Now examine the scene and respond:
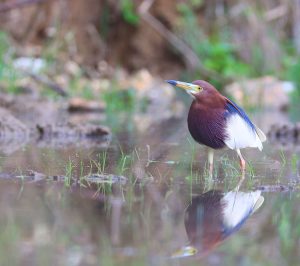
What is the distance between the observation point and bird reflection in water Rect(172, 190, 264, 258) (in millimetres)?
2732

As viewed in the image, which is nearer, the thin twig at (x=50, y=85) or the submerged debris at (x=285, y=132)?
the submerged debris at (x=285, y=132)

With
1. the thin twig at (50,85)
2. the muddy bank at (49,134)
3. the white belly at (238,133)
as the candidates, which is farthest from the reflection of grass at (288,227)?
the thin twig at (50,85)

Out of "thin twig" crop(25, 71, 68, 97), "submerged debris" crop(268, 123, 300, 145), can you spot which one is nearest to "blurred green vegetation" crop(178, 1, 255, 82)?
"thin twig" crop(25, 71, 68, 97)

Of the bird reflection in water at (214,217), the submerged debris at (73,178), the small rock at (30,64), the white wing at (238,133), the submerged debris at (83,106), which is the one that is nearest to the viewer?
the bird reflection in water at (214,217)

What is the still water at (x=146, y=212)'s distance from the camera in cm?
256

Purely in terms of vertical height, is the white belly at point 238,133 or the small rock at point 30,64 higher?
the small rock at point 30,64

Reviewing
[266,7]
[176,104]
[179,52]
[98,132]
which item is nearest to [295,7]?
[266,7]

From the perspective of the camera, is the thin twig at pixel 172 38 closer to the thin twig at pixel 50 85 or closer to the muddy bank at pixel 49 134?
the thin twig at pixel 50 85

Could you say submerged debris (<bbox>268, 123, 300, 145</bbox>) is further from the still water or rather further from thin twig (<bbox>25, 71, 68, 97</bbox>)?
thin twig (<bbox>25, 71, 68, 97</bbox>)

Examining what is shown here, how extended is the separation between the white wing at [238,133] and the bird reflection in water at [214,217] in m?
0.68

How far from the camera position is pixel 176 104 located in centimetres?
1362

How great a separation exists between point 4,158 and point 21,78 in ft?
21.0

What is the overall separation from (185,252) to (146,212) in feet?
2.40

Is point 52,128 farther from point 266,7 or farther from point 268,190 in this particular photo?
point 266,7
